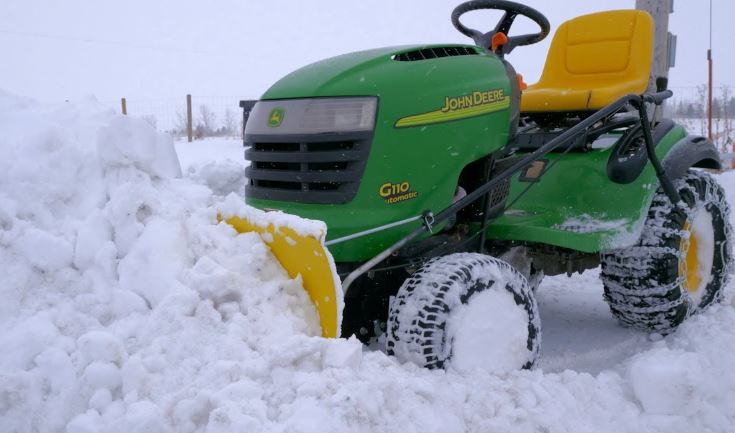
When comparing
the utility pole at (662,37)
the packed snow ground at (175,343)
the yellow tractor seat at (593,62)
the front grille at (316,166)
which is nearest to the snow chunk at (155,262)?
the packed snow ground at (175,343)

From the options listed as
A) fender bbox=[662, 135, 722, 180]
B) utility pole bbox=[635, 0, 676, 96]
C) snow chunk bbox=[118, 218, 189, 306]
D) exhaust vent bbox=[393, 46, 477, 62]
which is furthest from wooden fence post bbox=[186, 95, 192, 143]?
snow chunk bbox=[118, 218, 189, 306]

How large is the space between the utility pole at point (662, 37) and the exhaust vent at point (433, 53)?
3994mm

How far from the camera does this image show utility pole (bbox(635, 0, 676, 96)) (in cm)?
579

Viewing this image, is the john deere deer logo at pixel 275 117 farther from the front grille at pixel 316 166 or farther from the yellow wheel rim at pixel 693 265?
the yellow wheel rim at pixel 693 265

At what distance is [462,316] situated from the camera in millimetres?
1986

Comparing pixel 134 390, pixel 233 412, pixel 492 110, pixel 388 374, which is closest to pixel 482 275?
pixel 388 374

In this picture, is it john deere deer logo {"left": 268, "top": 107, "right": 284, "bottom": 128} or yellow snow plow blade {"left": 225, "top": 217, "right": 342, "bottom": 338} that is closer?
yellow snow plow blade {"left": 225, "top": 217, "right": 342, "bottom": 338}

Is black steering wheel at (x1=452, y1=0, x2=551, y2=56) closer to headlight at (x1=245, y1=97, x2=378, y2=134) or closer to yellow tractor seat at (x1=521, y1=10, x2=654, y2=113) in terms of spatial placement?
yellow tractor seat at (x1=521, y1=10, x2=654, y2=113)

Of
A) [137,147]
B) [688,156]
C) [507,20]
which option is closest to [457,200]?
[507,20]

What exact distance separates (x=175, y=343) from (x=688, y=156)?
2.50m

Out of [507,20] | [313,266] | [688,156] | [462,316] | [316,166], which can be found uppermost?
[507,20]

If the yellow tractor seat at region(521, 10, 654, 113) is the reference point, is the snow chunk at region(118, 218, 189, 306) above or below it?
below

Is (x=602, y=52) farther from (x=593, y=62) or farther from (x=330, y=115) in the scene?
(x=330, y=115)

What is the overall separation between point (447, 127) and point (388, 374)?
3.02 feet
